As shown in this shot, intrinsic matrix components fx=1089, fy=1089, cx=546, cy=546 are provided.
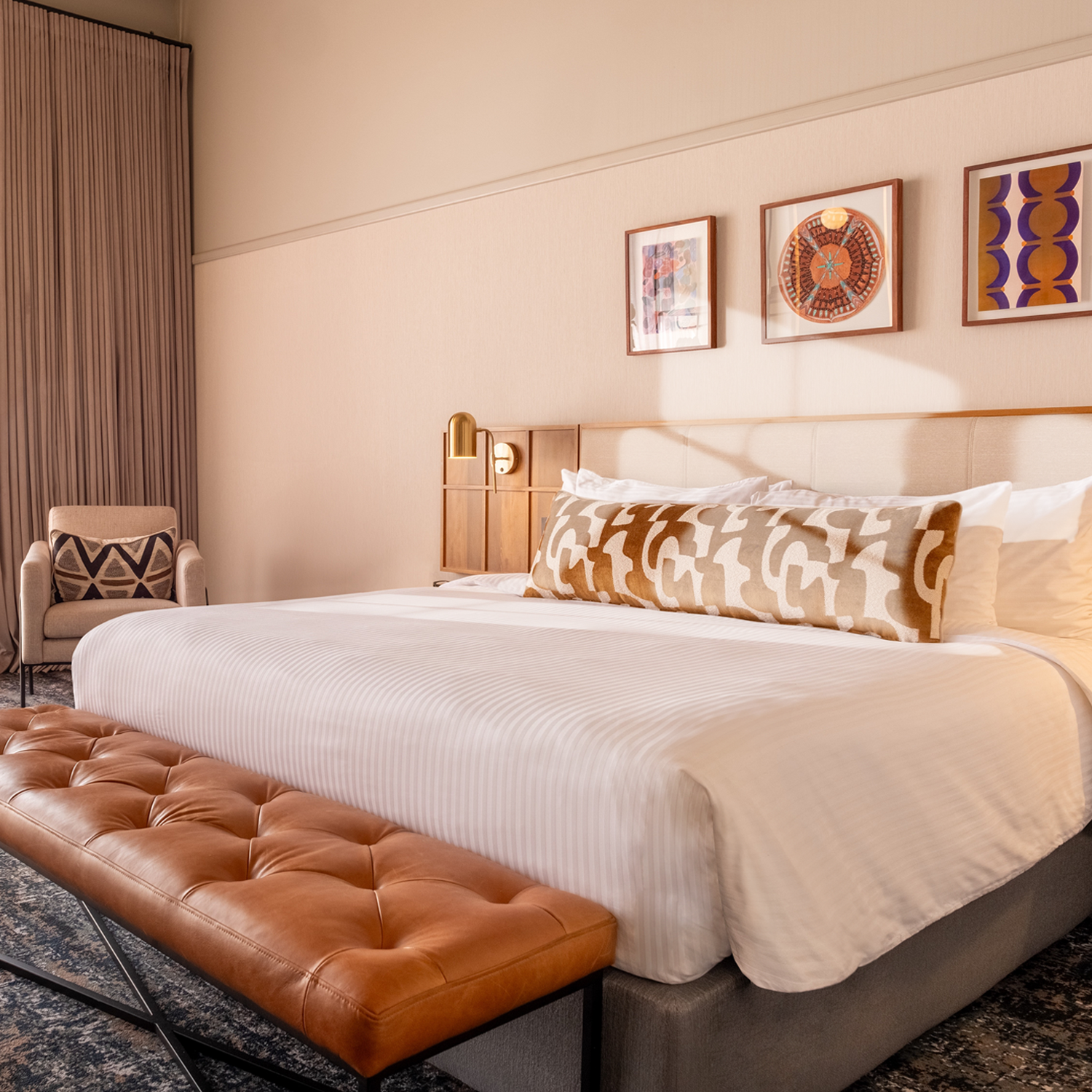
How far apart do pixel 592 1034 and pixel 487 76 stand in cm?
377

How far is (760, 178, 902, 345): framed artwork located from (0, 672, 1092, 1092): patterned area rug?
1.85m

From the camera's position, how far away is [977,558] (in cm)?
255

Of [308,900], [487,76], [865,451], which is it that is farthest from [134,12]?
[308,900]

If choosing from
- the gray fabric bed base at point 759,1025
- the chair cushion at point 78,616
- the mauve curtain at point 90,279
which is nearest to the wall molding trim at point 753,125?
the mauve curtain at point 90,279

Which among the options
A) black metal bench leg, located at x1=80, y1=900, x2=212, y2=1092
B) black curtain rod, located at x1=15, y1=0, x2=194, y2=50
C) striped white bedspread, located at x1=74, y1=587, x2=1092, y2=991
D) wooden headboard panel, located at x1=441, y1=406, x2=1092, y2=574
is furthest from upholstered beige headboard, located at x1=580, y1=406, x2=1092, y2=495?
black curtain rod, located at x1=15, y1=0, x2=194, y2=50

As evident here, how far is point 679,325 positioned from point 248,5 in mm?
3087

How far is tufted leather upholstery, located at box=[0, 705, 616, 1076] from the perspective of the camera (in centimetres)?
123

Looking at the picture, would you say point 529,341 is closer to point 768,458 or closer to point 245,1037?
point 768,458

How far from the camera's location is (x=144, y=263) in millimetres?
5609

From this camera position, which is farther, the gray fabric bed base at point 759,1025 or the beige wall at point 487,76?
the beige wall at point 487,76

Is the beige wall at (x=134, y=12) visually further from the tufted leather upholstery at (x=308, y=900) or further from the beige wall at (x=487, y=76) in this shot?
the tufted leather upholstery at (x=308, y=900)

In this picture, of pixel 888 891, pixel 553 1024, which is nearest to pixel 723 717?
pixel 888 891

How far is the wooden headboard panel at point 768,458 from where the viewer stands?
2.90 m

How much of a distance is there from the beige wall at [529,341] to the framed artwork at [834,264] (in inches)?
2.1
